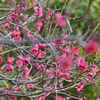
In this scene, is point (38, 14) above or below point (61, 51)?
above

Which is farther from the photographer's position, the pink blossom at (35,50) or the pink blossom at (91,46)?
the pink blossom at (35,50)

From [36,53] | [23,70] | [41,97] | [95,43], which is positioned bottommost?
[41,97]

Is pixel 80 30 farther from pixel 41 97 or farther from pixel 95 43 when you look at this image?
pixel 95 43

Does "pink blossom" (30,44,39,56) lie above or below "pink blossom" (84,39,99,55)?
below

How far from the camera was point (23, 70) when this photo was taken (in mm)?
2957

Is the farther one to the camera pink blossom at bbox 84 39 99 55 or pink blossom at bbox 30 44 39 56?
pink blossom at bbox 30 44 39 56

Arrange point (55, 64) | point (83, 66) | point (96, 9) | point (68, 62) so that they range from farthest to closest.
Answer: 1. point (96, 9)
2. point (55, 64)
3. point (83, 66)
4. point (68, 62)

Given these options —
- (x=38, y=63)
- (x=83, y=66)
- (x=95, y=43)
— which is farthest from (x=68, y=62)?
(x=38, y=63)

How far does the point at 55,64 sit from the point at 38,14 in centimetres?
54

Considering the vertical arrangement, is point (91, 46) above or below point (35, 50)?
above

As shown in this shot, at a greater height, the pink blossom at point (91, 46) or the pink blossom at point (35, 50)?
the pink blossom at point (91, 46)

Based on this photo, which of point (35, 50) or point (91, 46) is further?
point (35, 50)

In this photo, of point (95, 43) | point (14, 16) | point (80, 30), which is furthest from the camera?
point (80, 30)

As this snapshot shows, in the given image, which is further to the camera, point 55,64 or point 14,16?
point 14,16
